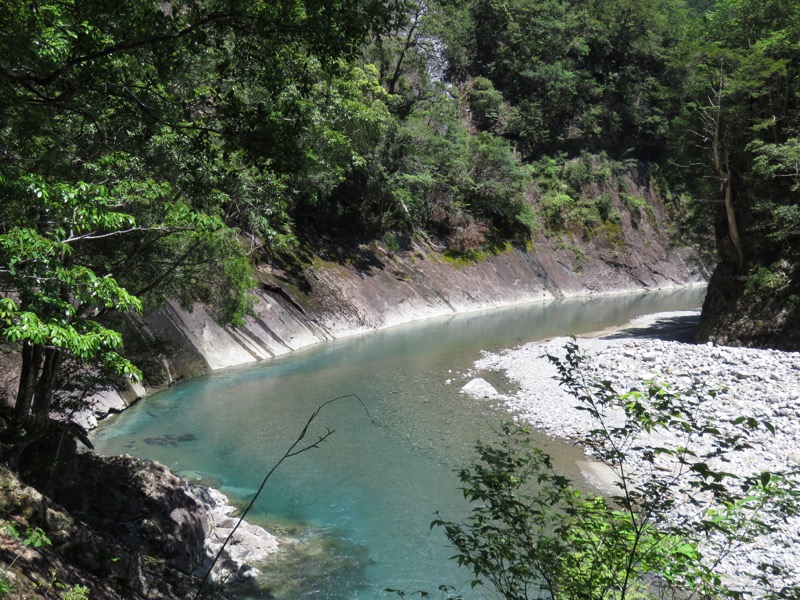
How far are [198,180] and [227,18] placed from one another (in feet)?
5.37

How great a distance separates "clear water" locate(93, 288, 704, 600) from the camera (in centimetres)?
767

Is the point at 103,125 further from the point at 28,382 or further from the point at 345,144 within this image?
the point at 345,144

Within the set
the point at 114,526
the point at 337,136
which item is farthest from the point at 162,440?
the point at 337,136

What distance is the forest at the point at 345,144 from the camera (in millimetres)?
4902

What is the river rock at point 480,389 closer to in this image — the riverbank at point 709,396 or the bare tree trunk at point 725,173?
the riverbank at point 709,396

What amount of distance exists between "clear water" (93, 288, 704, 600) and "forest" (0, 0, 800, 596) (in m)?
2.56

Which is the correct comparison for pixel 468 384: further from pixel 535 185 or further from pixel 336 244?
pixel 535 185

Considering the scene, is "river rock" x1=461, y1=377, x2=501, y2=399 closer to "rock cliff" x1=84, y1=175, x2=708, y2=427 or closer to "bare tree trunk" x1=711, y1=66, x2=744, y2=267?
"rock cliff" x1=84, y1=175, x2=708, y2=427

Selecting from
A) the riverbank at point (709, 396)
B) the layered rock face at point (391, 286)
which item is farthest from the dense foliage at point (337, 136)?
the riverbank at point (709, 396)

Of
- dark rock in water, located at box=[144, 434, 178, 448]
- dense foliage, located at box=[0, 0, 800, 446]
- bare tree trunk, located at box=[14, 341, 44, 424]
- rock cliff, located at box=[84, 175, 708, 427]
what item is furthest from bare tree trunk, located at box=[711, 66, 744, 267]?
bare tree trunk, located at box=[14, 341, 44, 424]

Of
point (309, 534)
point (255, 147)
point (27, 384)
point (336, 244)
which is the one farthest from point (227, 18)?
point (336, 244)

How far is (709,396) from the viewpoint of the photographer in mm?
7418

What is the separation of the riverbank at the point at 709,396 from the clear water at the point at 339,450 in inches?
53.1

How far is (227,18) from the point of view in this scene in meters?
4.94
